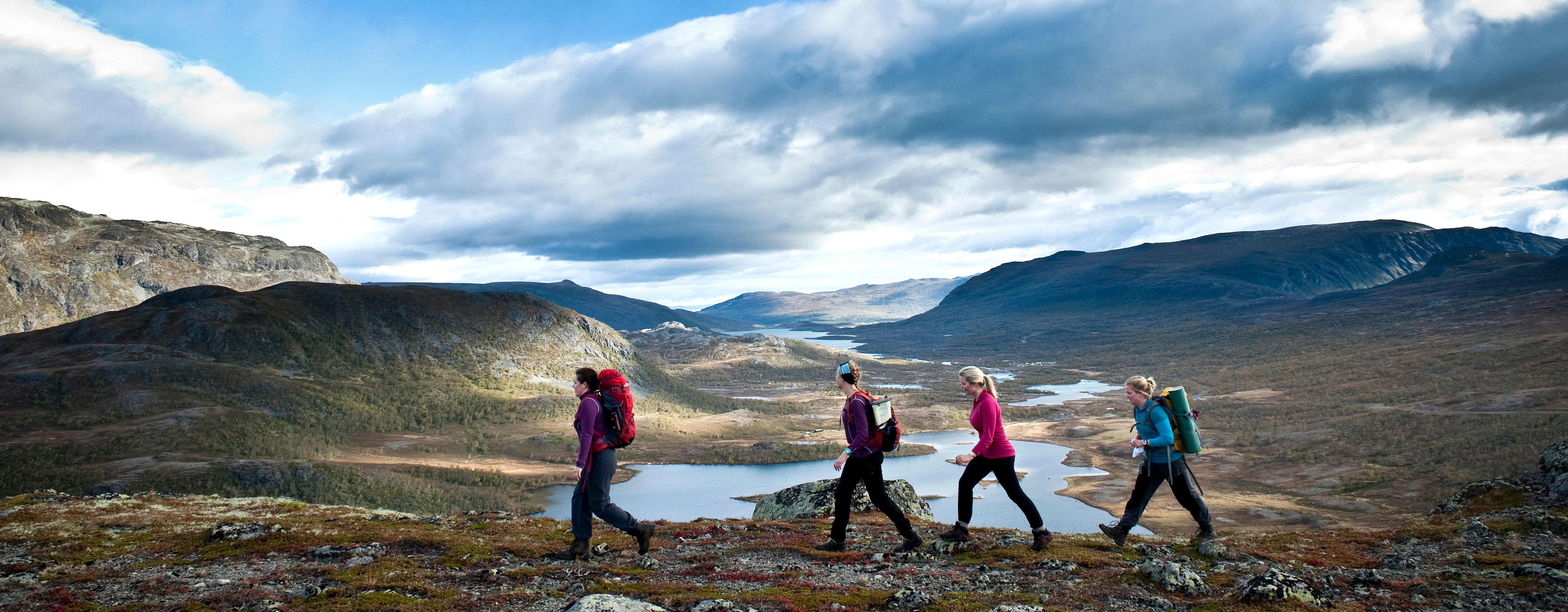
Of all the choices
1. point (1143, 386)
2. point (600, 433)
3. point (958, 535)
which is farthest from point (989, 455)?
point (600, 433)

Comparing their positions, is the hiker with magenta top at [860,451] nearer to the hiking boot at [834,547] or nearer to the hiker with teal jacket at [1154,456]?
the hiking boot at [834,547]

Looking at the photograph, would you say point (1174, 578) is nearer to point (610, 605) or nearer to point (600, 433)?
point (610, 605)

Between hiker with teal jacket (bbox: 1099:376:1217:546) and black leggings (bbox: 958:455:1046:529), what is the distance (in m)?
1.98

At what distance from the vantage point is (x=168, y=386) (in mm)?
111625

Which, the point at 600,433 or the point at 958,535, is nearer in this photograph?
the point at 600,433

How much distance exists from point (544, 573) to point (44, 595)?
821 centimetres

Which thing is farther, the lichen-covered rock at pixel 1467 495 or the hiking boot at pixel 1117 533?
the lichen-covered rock at pixel 1467 495

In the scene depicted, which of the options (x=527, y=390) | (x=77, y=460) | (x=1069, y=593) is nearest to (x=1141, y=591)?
(x=1069, y=593)

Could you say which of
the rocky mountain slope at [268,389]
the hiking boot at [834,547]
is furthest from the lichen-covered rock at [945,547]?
the rocky mountain slope at [268,389]

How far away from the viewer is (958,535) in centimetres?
1666

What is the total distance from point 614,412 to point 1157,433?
11499mm

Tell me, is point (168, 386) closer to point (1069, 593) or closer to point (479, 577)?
point (479, 577)

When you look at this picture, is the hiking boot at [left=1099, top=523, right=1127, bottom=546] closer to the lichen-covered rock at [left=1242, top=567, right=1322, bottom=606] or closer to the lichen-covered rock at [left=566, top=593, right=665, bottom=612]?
the lichen-covered rock at [left=1242, top=567, right=1322, bottom=606]

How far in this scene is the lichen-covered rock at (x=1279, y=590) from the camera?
1151 cm
